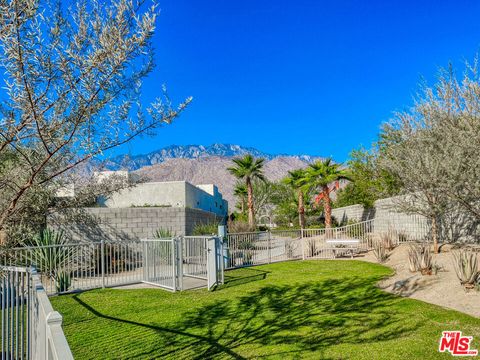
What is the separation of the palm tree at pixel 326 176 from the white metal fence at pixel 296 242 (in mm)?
9715

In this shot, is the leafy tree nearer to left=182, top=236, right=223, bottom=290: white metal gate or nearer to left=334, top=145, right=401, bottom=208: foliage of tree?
left=182, top=236, right=223, bottom=290: white metal gate

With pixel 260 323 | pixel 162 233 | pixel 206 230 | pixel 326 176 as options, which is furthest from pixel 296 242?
pixel 326 176

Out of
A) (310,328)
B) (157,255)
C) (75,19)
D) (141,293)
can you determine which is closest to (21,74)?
(75,19)

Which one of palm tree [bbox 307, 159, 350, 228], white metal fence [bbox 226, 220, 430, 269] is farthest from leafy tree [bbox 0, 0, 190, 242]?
palm tree [bbox 307, 159, 350, 228]

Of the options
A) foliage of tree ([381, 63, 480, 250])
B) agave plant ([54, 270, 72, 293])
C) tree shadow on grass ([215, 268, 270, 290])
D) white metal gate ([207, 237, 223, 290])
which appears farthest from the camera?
tree shadow on grass ([215, 268, 270, 290])

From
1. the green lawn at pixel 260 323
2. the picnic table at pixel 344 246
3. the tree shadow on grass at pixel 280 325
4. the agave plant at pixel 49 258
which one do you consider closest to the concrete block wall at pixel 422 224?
the picnic table at pixel 344 246

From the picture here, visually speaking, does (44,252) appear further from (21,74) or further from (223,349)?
(21,74)

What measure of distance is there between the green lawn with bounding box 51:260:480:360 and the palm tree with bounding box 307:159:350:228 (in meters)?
20.1

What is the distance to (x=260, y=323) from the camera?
714cm

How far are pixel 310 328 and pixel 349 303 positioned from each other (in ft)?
6.97

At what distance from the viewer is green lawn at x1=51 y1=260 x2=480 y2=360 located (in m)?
5.66

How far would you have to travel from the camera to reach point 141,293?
10.7m

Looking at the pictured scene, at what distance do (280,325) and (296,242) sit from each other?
39.9ft

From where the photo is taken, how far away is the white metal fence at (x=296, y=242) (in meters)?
16.4
